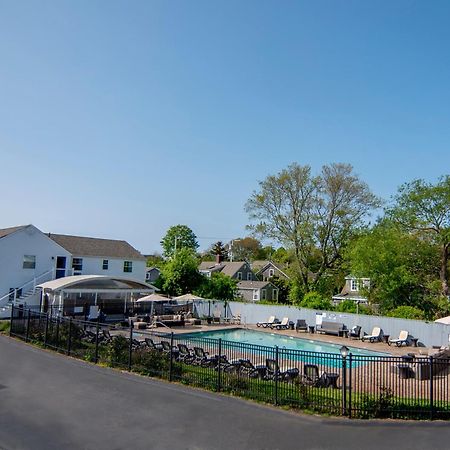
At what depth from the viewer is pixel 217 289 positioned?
44.7 metres

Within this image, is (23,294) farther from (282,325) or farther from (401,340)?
(401,340)

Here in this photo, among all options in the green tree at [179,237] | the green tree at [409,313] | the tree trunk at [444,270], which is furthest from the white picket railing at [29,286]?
the green tree at [179,237]

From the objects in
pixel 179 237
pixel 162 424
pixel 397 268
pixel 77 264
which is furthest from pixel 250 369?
pixel 179 237

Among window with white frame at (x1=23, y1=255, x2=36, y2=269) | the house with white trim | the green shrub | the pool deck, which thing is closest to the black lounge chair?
the pool deck

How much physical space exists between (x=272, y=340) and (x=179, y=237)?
68.4 meters

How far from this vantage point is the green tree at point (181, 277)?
44.5 meters

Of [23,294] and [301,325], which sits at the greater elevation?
[23,294]

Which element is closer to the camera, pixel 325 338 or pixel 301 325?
pixel 325 338

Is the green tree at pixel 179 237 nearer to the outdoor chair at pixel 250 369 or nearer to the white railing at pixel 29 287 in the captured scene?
the white railing at pixel 29 287

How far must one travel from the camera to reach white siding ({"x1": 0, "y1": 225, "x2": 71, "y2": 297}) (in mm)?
37531

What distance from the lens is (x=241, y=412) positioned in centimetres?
1162

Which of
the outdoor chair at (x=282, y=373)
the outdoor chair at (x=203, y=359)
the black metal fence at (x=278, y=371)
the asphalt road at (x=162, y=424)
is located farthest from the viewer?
the outdoor chair at (x=203, y=359)

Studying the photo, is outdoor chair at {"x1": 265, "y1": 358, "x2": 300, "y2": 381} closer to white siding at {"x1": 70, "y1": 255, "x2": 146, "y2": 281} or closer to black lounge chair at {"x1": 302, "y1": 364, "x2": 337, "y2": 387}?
black lounge chair at {"x1": 302, "y1": 364, "x2": 337, "y2": 387}

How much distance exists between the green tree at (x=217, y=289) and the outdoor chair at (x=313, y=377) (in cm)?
2925
